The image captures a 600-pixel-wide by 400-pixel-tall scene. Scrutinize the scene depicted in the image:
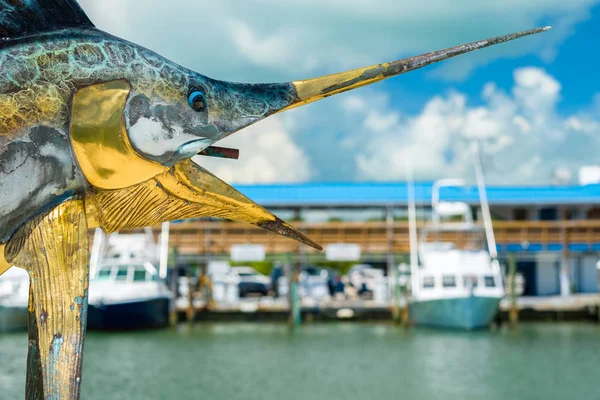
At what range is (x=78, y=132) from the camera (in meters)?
3.49

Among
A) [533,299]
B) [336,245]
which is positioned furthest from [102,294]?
[533,299]

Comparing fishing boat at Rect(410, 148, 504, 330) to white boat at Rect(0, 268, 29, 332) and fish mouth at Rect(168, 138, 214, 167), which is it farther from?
fish mouth at Rect(168, 138, 214, 167)

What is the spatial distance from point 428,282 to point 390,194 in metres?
11.9

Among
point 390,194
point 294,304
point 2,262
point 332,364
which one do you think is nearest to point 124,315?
point 294,304

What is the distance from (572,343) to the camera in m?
29.8

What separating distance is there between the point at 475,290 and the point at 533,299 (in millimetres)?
9808

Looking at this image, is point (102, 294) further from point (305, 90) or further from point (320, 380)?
point (305, 90)

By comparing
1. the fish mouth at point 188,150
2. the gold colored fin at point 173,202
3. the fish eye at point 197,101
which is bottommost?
the gold colored fin at point 173,202

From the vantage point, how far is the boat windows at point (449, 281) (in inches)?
1337

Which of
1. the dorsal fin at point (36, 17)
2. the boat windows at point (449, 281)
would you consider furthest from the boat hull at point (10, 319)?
the dorsal fin at point (36, 17)

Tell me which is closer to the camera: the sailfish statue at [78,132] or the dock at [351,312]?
the sailfish statue at [78,132]

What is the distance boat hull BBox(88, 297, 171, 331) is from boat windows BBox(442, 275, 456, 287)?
11845mm

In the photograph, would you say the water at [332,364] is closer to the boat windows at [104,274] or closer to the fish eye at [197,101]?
the boat windows at [104,274]

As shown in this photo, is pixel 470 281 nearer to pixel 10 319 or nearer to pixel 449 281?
pixel 449 281
